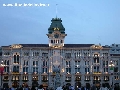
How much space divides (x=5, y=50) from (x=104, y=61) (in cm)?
2763

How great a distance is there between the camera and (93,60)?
105062 mm

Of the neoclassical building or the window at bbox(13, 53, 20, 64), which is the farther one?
the window at bbox(13, 53, 20, 64)

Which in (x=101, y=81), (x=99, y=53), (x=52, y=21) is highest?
(x=52, y=21)

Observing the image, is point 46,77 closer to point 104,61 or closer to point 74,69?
point 74,69

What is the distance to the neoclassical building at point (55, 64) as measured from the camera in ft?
341

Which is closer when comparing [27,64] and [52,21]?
[27,64]

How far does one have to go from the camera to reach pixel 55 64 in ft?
342

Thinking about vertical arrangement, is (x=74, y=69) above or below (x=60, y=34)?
below

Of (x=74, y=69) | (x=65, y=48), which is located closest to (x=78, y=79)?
(x=74, y=69)

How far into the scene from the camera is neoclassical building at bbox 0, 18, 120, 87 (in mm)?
103812

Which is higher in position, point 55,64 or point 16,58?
point 16,58

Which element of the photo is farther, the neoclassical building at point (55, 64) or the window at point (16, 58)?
the window at point (16, 58)

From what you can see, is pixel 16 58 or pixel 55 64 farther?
pixel 16 58

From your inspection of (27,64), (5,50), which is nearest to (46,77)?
(27,64)
